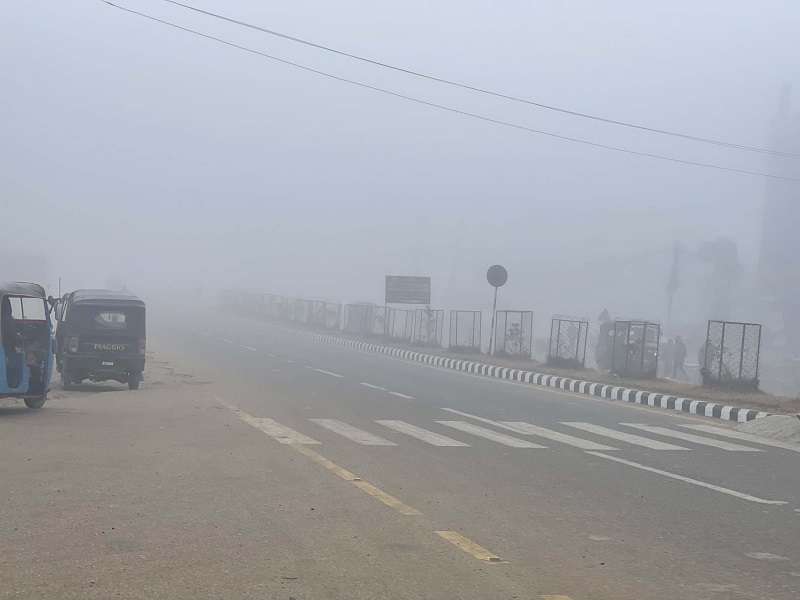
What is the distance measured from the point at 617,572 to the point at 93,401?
42.9 ft

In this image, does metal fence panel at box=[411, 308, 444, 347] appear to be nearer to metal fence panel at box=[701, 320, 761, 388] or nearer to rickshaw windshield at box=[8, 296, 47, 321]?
metal fence panel at box=[701, 320, 761, 388]

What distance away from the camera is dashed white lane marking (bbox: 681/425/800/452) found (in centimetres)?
1434

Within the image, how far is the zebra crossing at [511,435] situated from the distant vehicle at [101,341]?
20.0ft

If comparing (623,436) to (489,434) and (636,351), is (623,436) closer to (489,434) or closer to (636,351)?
(489,434)

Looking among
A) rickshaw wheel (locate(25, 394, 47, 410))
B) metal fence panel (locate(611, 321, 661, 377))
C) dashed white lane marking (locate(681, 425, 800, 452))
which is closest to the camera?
dashed white lane marking (locate(681, 425, 800, 452))

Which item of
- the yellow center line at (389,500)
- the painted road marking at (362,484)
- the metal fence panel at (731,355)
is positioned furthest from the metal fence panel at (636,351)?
the painted road marking at (362,484)

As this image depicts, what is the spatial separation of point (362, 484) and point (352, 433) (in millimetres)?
4301

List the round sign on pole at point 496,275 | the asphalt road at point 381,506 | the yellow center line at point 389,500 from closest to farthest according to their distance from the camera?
the asphalt road at point 381,506 < the yellow center line at point 389,500 < the round sign on pole at point 496,275

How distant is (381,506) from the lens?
26.0 feet

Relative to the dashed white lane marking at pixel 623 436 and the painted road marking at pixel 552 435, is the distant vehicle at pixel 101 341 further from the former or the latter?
the dashed white lane marking at pixel 623 436

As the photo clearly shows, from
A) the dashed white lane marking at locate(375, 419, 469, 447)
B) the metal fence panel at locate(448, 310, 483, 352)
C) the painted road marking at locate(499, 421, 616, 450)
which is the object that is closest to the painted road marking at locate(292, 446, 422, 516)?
the dashed white lane marking at locate(375, 419, 469, 447)

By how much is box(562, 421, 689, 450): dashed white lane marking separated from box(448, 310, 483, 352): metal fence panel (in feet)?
76.9

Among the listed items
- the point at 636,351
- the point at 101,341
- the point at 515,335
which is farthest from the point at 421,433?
the point at 515,335

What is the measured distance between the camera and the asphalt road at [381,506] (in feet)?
18.7
